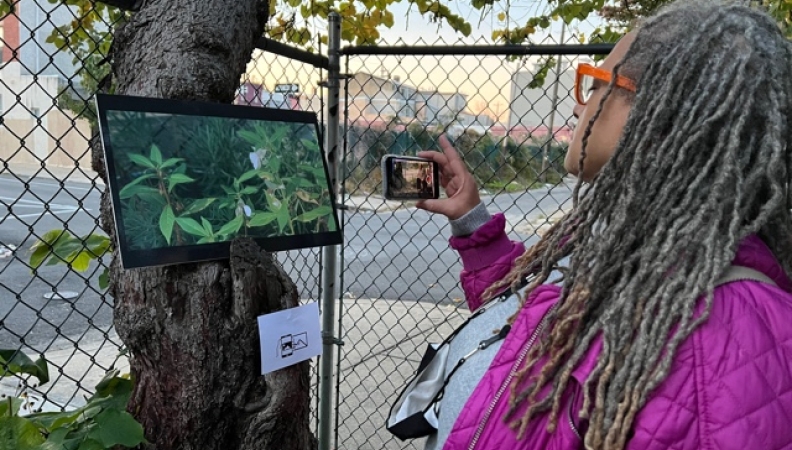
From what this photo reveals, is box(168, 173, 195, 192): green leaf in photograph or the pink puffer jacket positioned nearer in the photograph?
the pink puffer jacket

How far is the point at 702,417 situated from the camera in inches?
34.7

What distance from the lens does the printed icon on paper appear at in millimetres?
1448

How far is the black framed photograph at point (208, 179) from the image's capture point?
124 centimetres

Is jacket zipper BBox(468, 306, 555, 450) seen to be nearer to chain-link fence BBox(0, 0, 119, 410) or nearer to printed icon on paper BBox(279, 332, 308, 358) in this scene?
printed icon on paper BBox(279, 332, 308, 358)

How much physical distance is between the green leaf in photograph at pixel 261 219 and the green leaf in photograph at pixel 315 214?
0.09 metres

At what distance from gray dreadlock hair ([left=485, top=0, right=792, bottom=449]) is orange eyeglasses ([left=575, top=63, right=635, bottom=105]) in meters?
0.02

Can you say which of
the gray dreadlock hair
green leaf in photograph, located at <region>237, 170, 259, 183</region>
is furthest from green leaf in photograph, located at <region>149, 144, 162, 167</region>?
the gray dreadlock hair

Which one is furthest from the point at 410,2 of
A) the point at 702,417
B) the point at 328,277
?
the point at 702,417

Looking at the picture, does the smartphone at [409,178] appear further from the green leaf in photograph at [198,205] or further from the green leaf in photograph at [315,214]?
the green leaf in photograph at [198,205]

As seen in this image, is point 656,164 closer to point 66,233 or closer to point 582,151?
point 582,151

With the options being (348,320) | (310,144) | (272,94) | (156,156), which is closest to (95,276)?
(348,320)

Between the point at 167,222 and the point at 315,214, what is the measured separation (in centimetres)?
46

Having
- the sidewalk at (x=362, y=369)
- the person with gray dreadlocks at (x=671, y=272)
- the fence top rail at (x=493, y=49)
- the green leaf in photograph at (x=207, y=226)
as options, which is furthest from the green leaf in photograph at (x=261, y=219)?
the sidewalk at (x=362, y=369)

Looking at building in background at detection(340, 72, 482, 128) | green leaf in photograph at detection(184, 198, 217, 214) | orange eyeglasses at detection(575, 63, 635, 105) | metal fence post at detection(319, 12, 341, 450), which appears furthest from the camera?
building in background at detection(340, 72, 482, 128)
